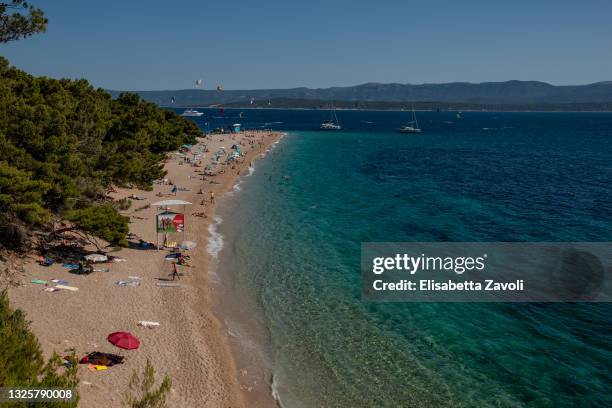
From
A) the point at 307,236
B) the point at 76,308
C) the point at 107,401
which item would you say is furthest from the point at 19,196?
the point at 307,236

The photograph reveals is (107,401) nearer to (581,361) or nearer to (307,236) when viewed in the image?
(581,361)

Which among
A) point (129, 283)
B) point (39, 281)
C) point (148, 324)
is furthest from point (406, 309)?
point (39, 281)

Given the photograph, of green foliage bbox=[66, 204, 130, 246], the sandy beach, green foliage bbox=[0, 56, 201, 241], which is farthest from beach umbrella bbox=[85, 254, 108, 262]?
green foliage bbox=[0, 56, 201, 241]

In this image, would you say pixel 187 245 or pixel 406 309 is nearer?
Answer: pixel 406 309

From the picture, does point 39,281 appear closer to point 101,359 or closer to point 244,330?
point 101,359

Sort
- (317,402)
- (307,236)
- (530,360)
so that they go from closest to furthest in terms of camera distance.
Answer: (317,402), (530,360), (307,236)

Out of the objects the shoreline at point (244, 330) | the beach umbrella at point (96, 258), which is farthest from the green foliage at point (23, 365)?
the beach umbrella at point (96, 258)
